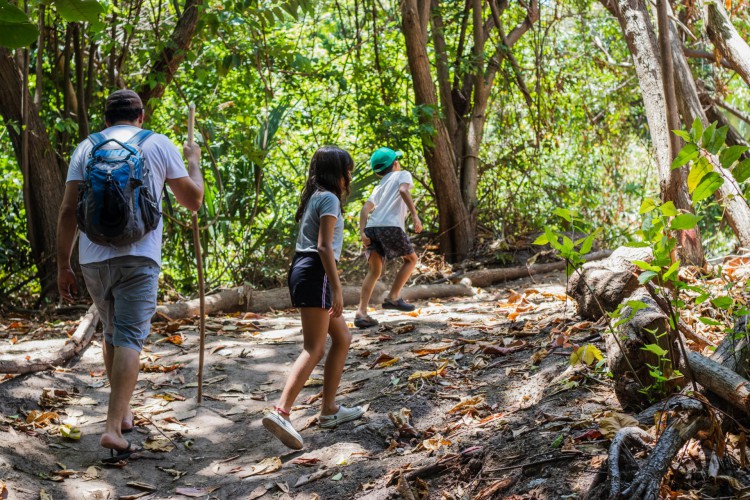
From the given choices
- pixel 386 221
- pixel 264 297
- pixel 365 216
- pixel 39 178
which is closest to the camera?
pixel 365 216

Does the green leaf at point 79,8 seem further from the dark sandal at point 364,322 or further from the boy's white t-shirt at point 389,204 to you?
the boy's white t-shirt at point 389,204

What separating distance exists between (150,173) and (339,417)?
68.2 inches

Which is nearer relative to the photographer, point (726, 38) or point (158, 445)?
point (158, 445)

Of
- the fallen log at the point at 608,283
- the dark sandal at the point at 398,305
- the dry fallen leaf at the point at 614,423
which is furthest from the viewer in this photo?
the dark sandal at the point at 398,305

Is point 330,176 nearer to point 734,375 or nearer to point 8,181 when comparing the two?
point 734,375

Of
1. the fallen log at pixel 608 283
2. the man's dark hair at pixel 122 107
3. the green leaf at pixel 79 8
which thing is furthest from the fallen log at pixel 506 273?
the green leaf at pixel 79 8

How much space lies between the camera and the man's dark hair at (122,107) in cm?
422

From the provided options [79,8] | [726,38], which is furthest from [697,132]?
[726,38]

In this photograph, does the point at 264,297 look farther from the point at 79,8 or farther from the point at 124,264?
the point at 79,8

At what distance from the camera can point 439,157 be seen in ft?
34.1

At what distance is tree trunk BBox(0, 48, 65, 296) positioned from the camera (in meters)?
8.07

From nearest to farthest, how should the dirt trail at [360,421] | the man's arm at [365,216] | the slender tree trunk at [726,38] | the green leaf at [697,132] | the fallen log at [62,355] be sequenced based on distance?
the green leaf at [697,132], the dirt trail at [360,421], the fallen log at [62,355], the slender tree trunk at [726,38], the man's arm at [365,216]

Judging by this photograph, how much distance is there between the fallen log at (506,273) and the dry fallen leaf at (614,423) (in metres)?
6.05

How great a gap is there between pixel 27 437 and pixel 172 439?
2.63ft
